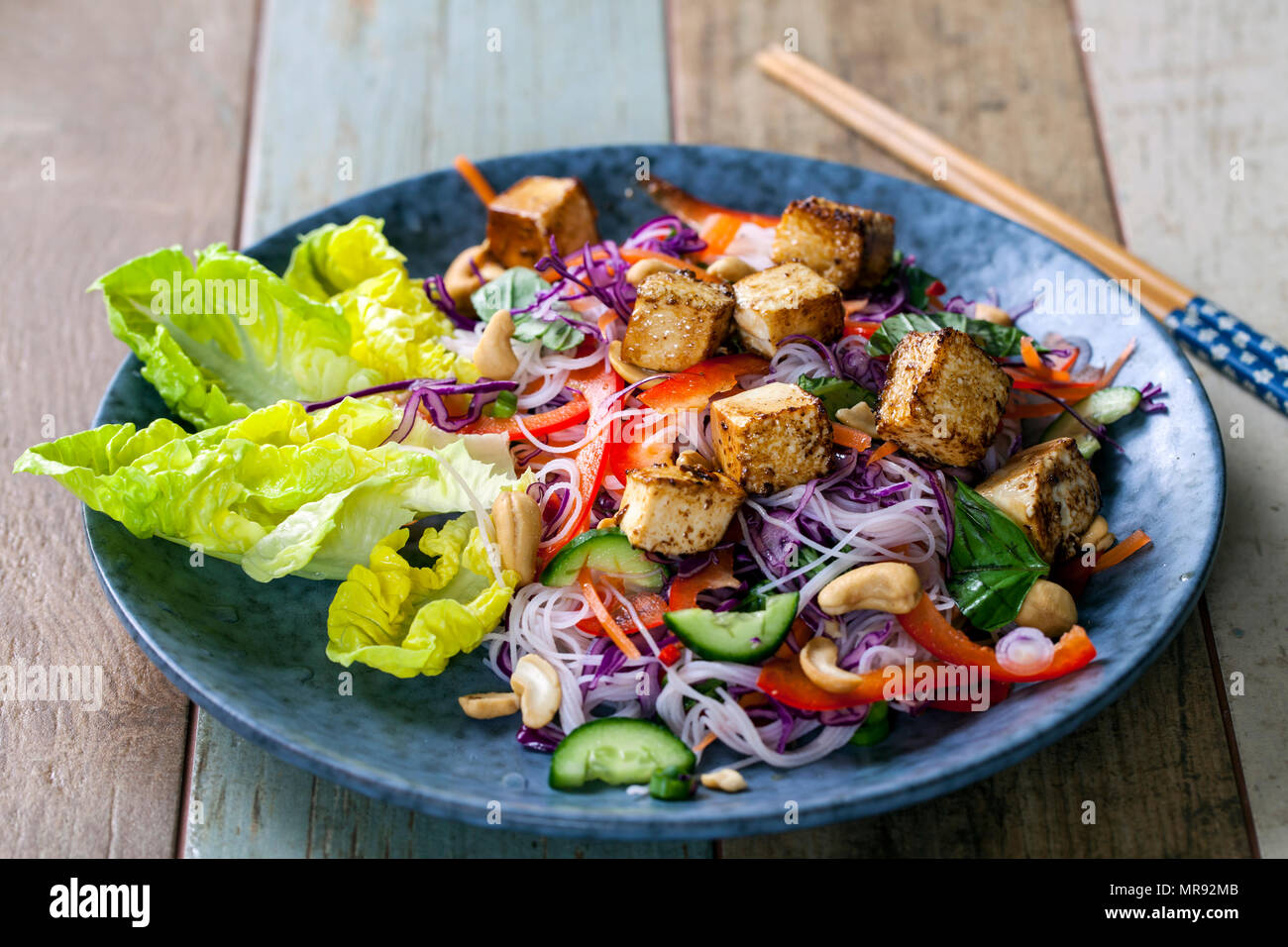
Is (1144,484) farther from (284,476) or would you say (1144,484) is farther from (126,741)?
(126,741)

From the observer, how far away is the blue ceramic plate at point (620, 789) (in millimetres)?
2705

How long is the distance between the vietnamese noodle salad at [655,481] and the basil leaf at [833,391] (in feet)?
0.04

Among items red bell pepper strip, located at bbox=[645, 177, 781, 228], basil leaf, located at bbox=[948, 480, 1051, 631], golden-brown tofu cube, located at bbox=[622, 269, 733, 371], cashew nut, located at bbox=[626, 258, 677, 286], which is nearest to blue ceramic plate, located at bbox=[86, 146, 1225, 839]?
basil leaf, located at bbox=[948, 480, 1051, 631]

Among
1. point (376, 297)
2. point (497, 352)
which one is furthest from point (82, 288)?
point (497, 352)

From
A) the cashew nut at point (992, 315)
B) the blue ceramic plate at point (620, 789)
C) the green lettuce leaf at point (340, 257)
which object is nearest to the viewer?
the blue ceramic plate at point (620, 789)

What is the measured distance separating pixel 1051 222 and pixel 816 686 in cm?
269

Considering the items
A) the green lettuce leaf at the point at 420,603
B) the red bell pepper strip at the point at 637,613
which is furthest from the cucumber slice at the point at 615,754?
the green lettuce leaf at the point at 420,603

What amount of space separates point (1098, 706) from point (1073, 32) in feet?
15.1

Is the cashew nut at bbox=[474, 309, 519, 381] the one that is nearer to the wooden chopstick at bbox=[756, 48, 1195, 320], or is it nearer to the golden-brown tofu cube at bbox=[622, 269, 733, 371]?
the golden-brown tofu cube at bbox=[622, 269, 733, 371]

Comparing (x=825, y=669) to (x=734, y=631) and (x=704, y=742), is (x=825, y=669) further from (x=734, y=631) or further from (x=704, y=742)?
(x=704, y=742)

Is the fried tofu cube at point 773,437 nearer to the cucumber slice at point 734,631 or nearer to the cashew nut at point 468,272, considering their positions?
the cucumber slice at point 734,631

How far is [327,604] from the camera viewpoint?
3537 mm

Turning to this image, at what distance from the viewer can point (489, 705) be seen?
3.19 m
